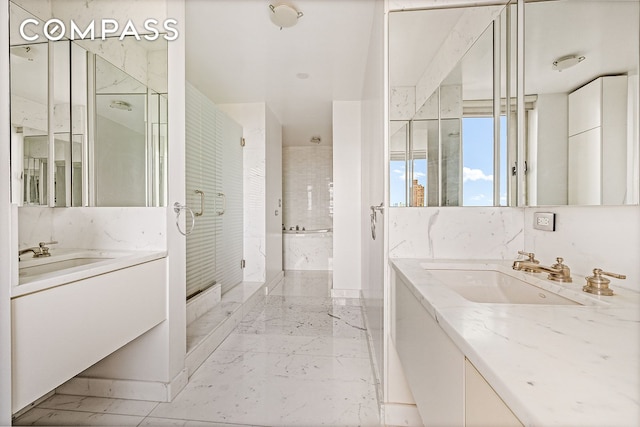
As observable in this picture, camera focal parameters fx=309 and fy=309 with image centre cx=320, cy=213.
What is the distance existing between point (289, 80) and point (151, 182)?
1945mm

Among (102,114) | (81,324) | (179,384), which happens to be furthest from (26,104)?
(179,384)

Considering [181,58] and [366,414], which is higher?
[181,58]

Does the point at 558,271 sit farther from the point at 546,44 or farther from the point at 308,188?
the point at 308,188

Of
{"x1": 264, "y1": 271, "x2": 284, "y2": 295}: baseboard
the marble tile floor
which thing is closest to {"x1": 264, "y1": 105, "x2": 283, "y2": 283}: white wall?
{"x1": 264, "y1": 271, "x2": 284, "y2": 295}: baseboard

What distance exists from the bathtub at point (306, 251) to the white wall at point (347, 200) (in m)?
1.68

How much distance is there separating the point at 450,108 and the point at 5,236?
1792mm

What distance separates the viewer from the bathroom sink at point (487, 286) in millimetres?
1181

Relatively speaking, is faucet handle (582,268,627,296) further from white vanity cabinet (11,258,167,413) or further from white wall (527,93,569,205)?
white vanity cabinet (11,258,167,413)

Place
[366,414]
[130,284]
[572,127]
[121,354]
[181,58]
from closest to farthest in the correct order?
[572,127] < [130,284] < [366,414] < [121,354] < [181,58]

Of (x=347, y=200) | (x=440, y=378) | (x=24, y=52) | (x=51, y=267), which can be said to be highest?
(x=24, y=52)

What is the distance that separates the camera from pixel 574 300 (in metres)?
0.89

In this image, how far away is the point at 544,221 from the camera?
1327 mm

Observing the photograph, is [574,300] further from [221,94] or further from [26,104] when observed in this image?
[221,94]

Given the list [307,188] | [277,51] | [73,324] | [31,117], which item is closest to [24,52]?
[31,117]
